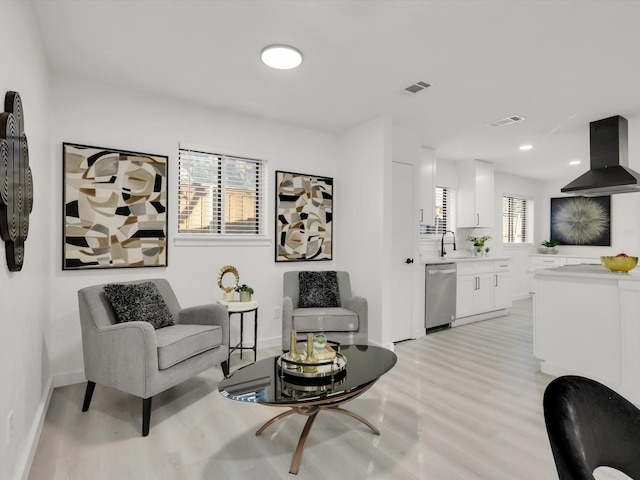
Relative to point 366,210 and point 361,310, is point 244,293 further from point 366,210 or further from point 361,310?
point 366,210

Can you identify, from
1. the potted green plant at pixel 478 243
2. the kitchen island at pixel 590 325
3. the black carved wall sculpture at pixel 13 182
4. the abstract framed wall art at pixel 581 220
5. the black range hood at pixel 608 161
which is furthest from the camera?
the abstract framed wall art at pixel 581 220

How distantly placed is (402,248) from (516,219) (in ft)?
14.7

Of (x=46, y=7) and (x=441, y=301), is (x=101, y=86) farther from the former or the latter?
(x=441, y=301)

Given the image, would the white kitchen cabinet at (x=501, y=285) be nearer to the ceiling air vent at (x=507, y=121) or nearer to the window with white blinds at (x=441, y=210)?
the window with white blinds at (x=441, y=210)

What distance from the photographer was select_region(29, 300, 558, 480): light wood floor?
1.81m

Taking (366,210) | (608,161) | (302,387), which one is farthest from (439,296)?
(302,387)

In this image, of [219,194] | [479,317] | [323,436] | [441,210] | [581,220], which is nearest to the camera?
[323,436]

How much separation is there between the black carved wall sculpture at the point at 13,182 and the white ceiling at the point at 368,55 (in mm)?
1002

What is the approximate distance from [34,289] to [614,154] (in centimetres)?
534

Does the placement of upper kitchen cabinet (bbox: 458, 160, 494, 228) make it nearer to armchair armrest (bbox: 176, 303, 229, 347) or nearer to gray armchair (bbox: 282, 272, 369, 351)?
gray armchair (bbox: 282, 272, 369, 351)

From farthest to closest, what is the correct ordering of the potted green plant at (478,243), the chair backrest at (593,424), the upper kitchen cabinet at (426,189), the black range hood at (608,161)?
the potted green plant at (478,243), the upper kitchen cabinet at (426,189), the black range hood at (608,161), the chair backrest at (593,424)

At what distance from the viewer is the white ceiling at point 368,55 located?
2.13 metres

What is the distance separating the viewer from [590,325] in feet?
9.53

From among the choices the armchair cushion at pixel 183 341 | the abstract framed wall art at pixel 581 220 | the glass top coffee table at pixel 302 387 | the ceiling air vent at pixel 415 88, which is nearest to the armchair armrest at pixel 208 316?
the armchair cushion at pixel 183 341
